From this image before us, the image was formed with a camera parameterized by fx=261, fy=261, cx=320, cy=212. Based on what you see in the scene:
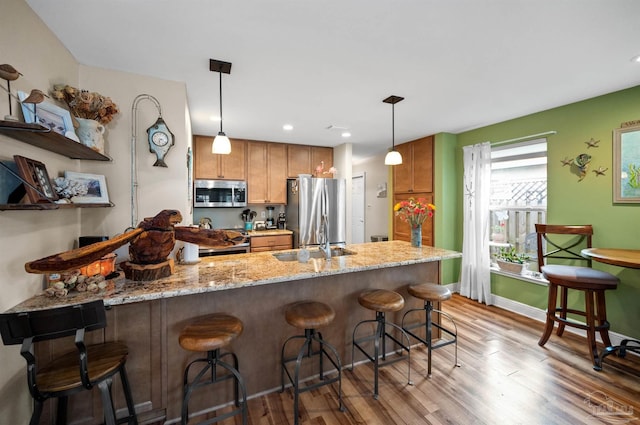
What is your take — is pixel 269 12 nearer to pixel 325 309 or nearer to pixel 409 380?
pixel 325 309

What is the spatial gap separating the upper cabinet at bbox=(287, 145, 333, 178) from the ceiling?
1715mm

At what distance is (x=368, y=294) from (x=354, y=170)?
5283 millimetres

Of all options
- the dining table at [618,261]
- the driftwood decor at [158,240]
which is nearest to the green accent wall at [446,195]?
the dining table at [618,261]

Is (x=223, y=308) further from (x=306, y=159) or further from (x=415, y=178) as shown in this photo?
(x=415, y=178)

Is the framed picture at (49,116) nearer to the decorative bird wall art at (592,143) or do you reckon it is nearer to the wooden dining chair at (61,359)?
the wooden dining chair at (61,359)

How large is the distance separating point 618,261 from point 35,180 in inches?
151

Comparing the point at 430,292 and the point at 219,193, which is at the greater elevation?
the point at 219,193

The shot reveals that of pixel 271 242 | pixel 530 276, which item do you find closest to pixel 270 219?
pixel 271 242

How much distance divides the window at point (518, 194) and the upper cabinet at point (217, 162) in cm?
378

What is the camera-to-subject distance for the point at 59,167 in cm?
178

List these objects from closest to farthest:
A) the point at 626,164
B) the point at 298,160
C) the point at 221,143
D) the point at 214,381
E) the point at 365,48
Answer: the point at 214,381
the point at 365,48
the point at 221,143
the point at 626,164
the point at 298,160

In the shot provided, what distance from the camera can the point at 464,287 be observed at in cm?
398

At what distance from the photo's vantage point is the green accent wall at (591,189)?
97.6 inches

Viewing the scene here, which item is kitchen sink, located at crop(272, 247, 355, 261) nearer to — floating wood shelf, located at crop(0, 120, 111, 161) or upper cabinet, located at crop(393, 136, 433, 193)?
floating wood shelf, located at crop(0, 120, 111, 161)
